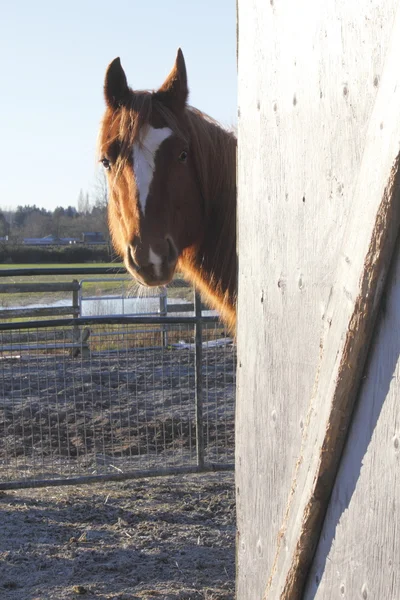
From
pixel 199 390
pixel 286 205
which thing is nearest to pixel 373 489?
pixel 286 205

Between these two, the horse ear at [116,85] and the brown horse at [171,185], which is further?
the horse ear at [116,85]

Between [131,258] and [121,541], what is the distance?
1.79 m

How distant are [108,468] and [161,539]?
142 centimetres

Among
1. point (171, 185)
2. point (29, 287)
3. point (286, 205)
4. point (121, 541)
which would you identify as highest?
point (171, 185)

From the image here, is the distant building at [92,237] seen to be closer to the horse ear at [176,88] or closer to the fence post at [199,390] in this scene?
the fence post at [199,390]

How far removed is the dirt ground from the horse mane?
134 cm

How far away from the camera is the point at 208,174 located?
3633 millimetres

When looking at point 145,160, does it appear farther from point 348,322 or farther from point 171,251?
point 348,322

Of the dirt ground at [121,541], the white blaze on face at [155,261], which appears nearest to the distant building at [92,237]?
the dirt ground at [121,541]

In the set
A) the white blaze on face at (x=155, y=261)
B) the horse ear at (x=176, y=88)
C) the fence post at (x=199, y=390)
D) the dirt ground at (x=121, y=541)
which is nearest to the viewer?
the white blaze on face at (x=155, y=261)

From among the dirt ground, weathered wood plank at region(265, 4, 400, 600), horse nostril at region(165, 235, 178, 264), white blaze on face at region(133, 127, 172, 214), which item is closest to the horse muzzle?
horse nostril at region(165, 235, 178, 264)

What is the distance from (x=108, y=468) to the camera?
5.41 metres

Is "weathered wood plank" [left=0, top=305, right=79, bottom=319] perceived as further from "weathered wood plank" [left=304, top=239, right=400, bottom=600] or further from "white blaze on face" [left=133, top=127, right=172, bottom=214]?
"weathered wood plank" [left=304, top=239, right=400, bottom=600]

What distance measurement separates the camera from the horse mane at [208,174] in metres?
3.48
